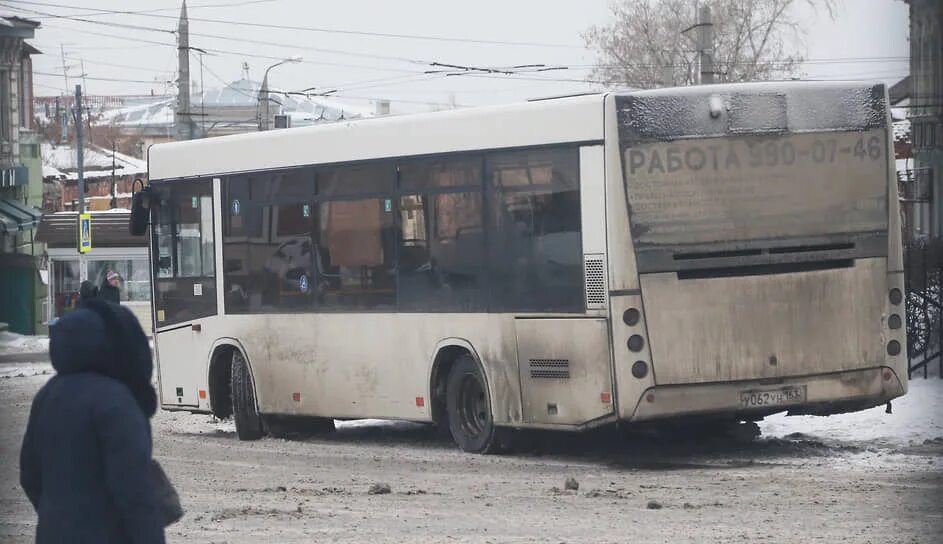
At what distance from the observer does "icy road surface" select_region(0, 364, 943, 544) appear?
10.1 meters

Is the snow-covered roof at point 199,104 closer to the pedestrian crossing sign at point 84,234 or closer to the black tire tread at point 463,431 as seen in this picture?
the pedestrian crossing sign at point 84,234

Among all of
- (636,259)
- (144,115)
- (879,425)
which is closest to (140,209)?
(636,259)

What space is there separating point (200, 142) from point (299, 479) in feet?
17.3

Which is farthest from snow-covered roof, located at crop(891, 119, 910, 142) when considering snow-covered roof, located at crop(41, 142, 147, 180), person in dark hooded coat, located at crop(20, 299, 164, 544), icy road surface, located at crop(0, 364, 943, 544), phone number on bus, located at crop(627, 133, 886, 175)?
snow-covered roof, located at crop(41, 142, 147, 180)

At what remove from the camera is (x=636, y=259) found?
13141 mm

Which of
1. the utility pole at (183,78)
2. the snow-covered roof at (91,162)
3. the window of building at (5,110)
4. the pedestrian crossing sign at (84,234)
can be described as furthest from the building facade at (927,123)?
the snow-covered roof at (91,162)

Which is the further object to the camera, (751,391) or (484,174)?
(484,174)

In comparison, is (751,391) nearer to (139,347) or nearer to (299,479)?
(299,479)

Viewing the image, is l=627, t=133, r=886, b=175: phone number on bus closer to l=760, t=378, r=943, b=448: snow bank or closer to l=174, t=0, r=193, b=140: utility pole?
l=760, t=378, r=943, b=448: snow bank

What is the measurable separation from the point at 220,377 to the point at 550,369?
17.0ft

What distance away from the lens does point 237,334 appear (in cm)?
1731

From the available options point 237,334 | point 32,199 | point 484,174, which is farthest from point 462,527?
point 32,199

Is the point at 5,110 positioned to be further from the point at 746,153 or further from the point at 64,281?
the point at 746,153

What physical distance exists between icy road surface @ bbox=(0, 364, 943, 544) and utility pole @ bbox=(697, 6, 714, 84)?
19765mm
